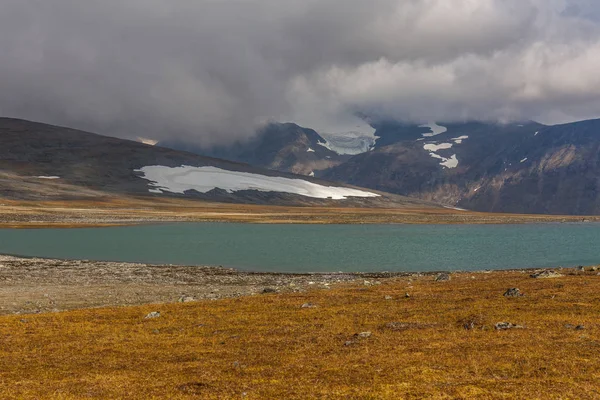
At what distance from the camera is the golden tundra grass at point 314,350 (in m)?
17.0

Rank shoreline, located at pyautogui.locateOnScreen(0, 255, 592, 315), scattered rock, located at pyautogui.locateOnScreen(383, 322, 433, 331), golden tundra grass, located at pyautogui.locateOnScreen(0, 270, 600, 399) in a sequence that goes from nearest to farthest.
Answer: golden tundra grass, located at pyautogui.locateOnScreen(0, 270, 600, 399)
scattered rock, located at pyautogui.locateOnScreen(383, 322, 433, 331)
shoreline, located at pyautogui.locateOnScreen(0, 255, 592, 315)

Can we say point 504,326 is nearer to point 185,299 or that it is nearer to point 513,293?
point 513,293

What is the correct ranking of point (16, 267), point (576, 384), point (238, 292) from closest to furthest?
point (576, 384) → point (238, 292) → point (16, 267)

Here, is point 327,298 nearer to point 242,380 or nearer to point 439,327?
point 439,327

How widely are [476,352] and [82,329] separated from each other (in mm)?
19320

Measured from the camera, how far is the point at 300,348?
22.7 metres

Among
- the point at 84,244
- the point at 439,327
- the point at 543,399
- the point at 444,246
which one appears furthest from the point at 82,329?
the point at 444,246

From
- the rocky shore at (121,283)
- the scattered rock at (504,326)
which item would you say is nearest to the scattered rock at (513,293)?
the scattered rock at (504,326)

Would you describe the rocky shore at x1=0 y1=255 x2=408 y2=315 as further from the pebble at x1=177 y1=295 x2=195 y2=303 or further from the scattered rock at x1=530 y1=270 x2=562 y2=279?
the scattered rock at x1=530 y1=270 x2=562 y2=279

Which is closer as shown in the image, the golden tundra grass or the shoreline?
the golden tundra grass

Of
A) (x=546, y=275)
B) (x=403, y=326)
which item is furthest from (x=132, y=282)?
(x=546, y=275)

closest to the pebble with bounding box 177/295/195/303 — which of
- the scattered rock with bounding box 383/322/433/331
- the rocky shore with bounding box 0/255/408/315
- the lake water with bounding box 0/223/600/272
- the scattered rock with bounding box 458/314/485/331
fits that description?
the rocky shore with bounding box 0/255/408/315

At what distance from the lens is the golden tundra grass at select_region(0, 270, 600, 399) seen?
669 inches

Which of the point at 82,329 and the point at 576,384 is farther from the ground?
the point at 576,384
